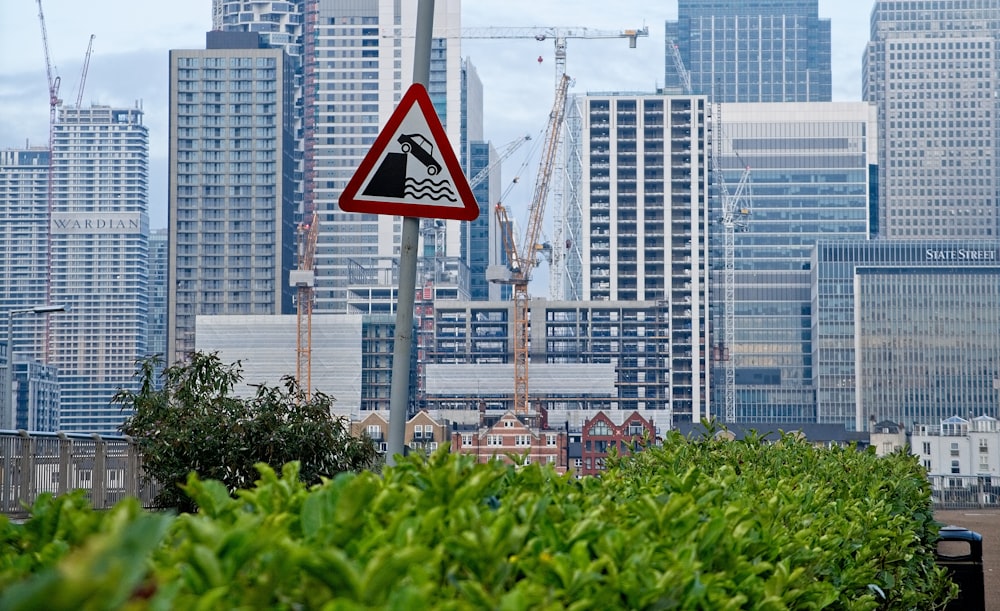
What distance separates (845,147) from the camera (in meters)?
176

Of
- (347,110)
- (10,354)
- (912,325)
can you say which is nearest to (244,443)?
(10,354)

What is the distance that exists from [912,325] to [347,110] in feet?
257

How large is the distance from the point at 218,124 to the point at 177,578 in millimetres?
171660

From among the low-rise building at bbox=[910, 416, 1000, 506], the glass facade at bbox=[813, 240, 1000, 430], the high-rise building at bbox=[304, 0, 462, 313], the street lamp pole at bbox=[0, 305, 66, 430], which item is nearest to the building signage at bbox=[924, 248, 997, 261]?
the glass facade at bbox=[813, 240, 1000, 430]

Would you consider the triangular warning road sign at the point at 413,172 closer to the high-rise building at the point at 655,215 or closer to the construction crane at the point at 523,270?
the construction crane at the point at 523,270

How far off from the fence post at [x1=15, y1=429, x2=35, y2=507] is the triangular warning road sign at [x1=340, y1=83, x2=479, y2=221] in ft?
23.7

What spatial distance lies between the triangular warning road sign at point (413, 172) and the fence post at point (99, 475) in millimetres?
8540

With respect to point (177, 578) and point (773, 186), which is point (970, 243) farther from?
point (177, 578)

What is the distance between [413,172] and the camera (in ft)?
15.7

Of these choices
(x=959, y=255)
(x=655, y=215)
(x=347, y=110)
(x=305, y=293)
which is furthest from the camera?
(x=347, y=110)

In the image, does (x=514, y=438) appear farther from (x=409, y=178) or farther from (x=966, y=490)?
(x=409, y=178)

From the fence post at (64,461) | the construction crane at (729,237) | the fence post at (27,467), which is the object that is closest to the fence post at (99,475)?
the fence post at (64,461)

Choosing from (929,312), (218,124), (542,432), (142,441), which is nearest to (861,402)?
(929,312)

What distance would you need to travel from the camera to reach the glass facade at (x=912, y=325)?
140750mm
